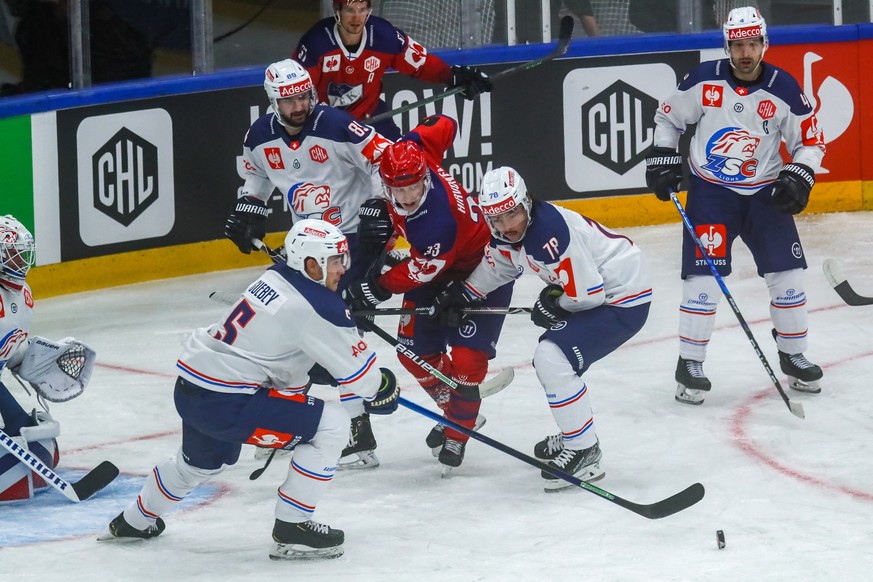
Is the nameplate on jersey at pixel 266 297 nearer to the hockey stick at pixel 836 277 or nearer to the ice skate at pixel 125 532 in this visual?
the ice skate at pixel 125 532

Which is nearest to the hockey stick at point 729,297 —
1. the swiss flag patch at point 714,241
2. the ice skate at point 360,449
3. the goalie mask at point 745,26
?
the swiss flag patch at point 714,241

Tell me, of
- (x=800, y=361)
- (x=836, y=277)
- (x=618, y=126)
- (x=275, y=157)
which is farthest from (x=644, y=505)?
(x=618, y=126)

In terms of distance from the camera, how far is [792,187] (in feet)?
17.7

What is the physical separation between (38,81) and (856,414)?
14.0ft

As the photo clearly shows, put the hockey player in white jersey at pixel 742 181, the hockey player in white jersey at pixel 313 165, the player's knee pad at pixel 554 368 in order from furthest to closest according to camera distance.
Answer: the hockey player in white jersey at pixel 742 181, the hockey player in white jersey at pixel 313 165, the player's knee pad at pixel 554 368

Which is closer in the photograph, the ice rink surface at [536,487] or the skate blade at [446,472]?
the ice rink surface at [536,487]

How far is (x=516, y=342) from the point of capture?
6.64m

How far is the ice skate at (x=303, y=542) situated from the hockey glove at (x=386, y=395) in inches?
14.8

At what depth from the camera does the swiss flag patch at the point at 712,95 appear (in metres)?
5.62

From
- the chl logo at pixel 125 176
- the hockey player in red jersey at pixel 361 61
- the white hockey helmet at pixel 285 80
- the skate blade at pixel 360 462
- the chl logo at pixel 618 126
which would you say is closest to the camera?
the skate blade at pixel 360 462

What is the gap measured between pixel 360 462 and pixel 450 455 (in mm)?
333

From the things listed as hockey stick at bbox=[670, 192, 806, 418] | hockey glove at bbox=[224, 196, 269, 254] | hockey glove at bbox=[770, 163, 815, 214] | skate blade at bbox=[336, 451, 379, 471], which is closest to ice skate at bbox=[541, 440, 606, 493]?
skate blade at bbox=[336, 451, 379, 471]

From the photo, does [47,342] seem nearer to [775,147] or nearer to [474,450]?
[474,450]

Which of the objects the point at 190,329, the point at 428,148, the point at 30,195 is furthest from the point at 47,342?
the point at 30,195
